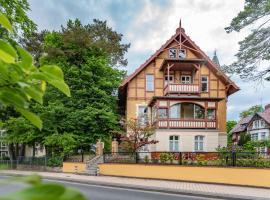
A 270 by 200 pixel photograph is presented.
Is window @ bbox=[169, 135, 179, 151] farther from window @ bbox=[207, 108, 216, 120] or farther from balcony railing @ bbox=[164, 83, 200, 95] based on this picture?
balcony railing @ bbox=[164, 83, 200, 95]

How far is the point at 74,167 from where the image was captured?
90.0ft

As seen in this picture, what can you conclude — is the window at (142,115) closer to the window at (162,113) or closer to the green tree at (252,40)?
the window at (162,113)

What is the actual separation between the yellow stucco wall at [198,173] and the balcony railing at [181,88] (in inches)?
391

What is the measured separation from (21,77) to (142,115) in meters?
30.6

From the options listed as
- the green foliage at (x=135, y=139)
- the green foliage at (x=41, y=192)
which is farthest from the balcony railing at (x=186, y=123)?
the green foliage at (x=41, y=192)

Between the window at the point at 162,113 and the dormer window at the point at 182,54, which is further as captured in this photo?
the dormer window at the point at 182,54

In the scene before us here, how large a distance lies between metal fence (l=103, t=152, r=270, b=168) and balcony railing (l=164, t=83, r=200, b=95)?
878cm

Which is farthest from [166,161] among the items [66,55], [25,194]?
[25,194]

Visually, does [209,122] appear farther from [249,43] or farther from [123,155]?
[249,43]

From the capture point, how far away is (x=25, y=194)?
45cm

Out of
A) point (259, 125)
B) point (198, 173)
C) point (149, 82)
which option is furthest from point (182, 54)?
Result: point (259, 125)

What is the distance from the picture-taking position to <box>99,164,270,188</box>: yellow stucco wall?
661 inches

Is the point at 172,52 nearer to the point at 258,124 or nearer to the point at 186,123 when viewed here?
the point at 186,123

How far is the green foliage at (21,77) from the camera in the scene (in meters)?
0.68
